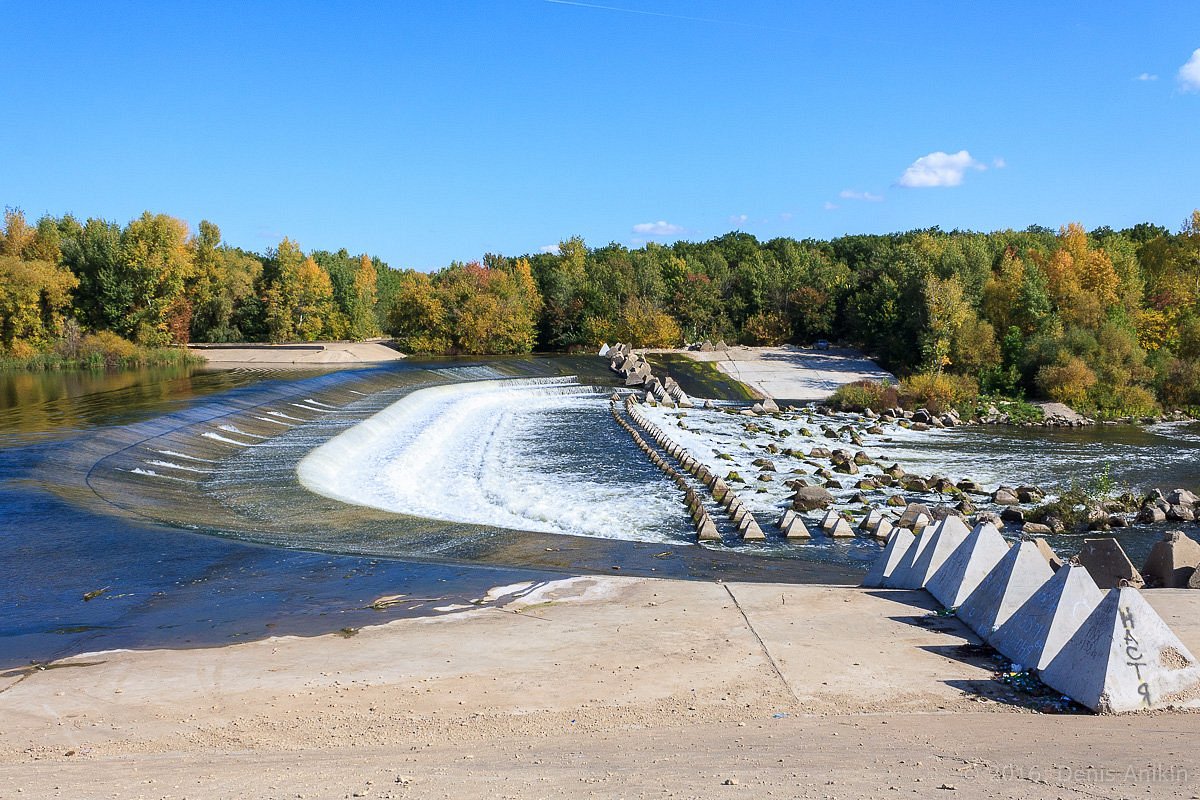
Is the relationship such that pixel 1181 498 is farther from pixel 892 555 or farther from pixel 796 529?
pixel 892 555

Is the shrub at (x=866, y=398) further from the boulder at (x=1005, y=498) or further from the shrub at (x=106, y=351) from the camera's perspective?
the shrub at (x=106, y=351)

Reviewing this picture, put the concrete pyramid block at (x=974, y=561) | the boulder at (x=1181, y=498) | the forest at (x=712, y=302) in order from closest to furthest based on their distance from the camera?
1. the concrete pyramid block at (x=974, y=561)
2. the boulder at (x=1181, y=498)
3. the forest at (x=712, y=302)

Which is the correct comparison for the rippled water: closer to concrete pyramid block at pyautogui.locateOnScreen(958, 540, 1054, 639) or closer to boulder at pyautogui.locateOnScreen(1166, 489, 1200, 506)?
boulder at pyautogui.locateOnScreen(1166, 489, 1200, 506)

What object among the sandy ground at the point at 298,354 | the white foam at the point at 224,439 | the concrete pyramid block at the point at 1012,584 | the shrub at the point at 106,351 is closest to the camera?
the concrete pyramid block at the point at 1012,584

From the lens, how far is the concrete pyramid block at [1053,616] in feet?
21.6

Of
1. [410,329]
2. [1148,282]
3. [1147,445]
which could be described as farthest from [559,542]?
[410,329]

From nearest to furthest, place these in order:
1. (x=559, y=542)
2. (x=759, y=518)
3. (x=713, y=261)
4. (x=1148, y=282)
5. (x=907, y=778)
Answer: (x=907, y=778) < (x=559, y=542) < (x=759, y=518) < (x=1148, y=282) < (x=713, y=261)

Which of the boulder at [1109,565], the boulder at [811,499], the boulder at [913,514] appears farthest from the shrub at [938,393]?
the boulder at [1109,565]

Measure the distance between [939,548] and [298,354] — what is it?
143 feet

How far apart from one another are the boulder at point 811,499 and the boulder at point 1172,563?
19.2 ft

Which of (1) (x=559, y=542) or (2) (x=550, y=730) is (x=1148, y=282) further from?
(2) (x=550, y=730)

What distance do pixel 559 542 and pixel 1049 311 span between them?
2923cm

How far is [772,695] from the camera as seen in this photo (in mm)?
6289

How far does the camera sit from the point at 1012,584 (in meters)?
7.46
